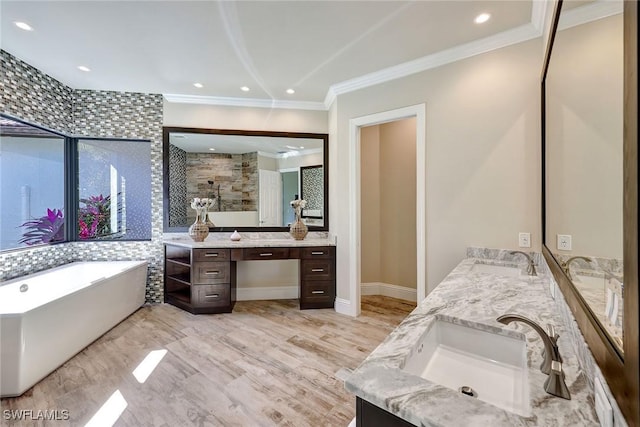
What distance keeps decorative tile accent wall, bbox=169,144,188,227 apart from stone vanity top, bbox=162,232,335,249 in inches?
9.2

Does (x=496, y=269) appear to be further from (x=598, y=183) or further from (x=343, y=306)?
(x=343, y=306)

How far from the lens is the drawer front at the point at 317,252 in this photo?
3.29 meters

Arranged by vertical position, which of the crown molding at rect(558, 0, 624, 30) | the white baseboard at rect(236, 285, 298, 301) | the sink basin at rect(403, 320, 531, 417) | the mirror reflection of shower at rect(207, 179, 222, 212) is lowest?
the white baseboard at rect(236, 285, 298, 301)

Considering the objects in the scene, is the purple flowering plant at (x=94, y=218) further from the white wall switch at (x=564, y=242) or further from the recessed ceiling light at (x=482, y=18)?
the white wall switch at (x=564, y=242)

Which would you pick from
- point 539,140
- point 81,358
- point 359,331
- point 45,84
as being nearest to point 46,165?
point 45,84

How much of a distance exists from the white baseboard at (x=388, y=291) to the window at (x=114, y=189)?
318 cm

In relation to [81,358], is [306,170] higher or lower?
higher

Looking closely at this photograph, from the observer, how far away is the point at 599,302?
74 cm

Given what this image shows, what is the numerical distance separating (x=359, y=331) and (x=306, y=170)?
7.10 feet

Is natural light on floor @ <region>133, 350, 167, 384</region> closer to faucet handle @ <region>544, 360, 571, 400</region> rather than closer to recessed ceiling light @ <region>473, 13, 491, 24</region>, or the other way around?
faucet handle @ <region>544, 360, 571, 400</region>

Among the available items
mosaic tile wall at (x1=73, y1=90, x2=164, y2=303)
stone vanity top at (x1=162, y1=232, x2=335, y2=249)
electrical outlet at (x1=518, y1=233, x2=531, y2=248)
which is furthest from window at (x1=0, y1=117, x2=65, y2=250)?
electrical outlet at (x1=518, y1=233, x2=531, y2=248)

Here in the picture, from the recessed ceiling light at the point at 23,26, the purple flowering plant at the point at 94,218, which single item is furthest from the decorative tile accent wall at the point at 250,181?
the recessed ceiling light at the point at 23,26

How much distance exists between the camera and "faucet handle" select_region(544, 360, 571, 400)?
0.68 meters

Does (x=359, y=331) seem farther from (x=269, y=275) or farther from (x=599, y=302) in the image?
(x=599, y=302)
